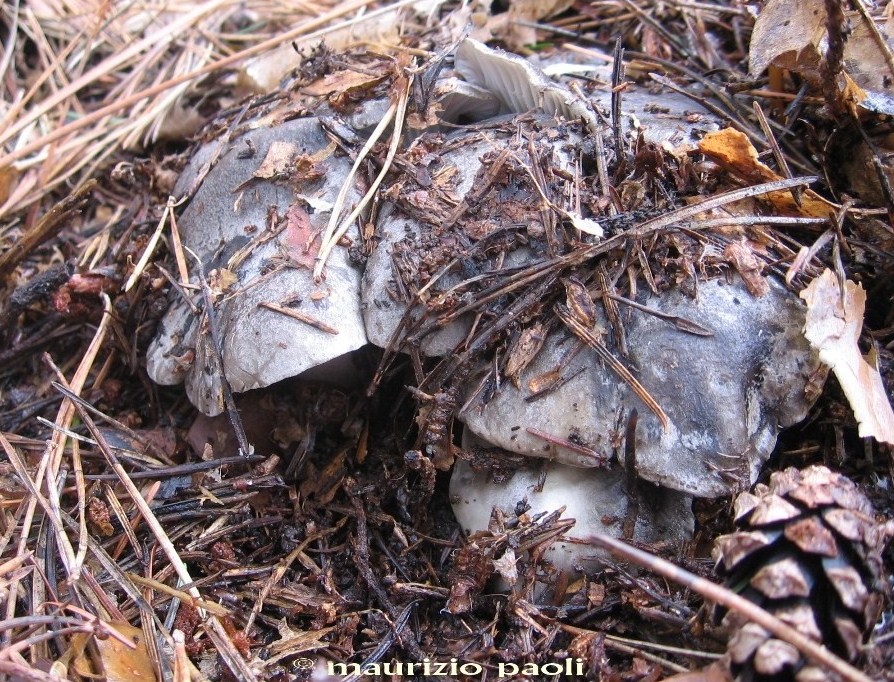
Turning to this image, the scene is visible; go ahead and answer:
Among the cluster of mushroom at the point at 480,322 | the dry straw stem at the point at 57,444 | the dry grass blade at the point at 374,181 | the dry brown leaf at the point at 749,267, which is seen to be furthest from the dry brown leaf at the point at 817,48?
the dry straw stem at the point at 57,444

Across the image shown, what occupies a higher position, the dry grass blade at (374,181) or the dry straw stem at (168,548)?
the dry grass blade at (374,181)

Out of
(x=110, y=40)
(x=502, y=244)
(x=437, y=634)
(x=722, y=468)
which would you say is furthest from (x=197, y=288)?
(x=110, y=40)

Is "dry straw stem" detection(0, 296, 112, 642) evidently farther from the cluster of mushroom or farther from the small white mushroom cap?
the small white mushroom cap

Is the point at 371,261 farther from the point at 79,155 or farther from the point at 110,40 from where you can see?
the point at 110,40

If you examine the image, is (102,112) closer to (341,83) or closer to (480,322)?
(341,83)

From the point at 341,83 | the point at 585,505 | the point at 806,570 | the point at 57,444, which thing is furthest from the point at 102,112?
the point at 806,570

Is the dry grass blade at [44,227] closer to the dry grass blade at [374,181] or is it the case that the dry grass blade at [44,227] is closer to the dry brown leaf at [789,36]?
the dry grass blade at [374,181]
